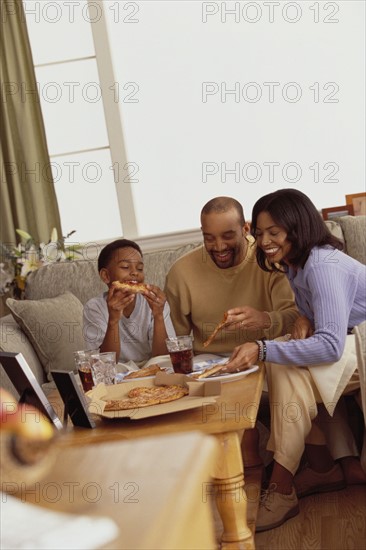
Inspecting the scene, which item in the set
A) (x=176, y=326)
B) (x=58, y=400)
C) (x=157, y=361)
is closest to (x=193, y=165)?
(x=176, y=326)

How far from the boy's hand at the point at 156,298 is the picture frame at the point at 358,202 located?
1.75 metres

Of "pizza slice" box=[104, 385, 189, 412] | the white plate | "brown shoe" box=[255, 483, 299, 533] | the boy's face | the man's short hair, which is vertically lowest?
"brown shoe" box=[255, 483, 299, 533]

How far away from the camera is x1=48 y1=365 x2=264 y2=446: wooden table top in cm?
186

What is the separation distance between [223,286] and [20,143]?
2.11m

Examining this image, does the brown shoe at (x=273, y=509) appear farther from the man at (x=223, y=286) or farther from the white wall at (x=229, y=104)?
the white wall at (x=229, y=104)

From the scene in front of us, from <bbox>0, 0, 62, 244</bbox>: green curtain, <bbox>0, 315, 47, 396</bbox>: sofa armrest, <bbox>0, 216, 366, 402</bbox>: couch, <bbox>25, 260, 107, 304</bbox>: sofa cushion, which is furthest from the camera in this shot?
<bbox>0, 0, 62, 244</bbox>: green curtain

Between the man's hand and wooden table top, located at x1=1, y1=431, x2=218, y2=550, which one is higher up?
wooden table top, located at x1=1, y1=431, x2=218, y2=550

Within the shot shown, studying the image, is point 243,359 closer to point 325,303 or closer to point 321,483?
point 325,303

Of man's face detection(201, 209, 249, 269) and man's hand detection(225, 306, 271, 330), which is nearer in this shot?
man's hand detection(225, 306, 271, 330)

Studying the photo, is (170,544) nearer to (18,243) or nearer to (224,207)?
(224,207)

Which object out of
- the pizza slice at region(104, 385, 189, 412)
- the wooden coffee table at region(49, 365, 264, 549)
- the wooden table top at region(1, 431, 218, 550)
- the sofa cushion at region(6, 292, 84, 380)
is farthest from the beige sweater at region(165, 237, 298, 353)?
the wooden table top at region(1, 431, 218, 550)

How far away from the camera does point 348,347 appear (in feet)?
8.86

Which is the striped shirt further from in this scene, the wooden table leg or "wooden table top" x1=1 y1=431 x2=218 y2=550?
"wooden table top" x1=1 y1=431 x2=218 y2=550

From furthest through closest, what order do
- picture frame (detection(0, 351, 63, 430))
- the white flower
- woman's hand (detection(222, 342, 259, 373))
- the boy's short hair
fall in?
the white flower → the boy's short hair → woman's hand (detection(222, 342, 259, 373)) → picture frame (detection(0, 351, 63, 430))
